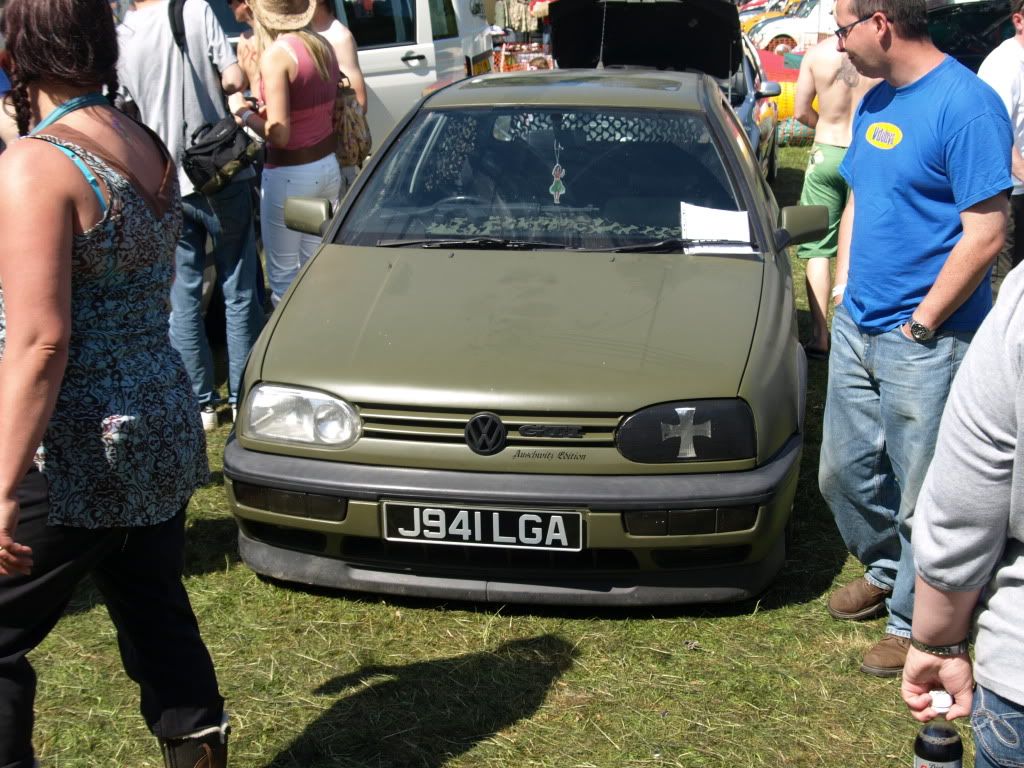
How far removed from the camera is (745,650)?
3.44 m

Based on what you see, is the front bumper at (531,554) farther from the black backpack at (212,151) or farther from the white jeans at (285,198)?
the white jeans at (285,198)

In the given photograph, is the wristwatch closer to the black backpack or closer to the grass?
the grass

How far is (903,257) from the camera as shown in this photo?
3098mm

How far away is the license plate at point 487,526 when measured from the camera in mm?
3291

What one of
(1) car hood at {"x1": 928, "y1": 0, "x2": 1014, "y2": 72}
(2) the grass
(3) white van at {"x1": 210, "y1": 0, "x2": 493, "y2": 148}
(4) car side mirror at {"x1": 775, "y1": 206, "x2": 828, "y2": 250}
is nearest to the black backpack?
(2) the grass

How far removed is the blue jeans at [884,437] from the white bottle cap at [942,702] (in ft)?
4.51

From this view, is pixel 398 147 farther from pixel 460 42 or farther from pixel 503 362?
pixel 460 42

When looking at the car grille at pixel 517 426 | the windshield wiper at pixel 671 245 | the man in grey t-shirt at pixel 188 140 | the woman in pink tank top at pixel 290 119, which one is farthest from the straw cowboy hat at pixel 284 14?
the car grille at pixel 517 426

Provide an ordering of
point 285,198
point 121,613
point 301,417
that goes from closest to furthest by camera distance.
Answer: point 121,613 → point 301,417 → point 285,198

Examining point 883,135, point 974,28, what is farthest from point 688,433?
point 974,28

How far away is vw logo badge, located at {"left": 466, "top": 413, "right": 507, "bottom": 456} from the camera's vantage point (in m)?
3.33

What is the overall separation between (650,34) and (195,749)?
298 inches

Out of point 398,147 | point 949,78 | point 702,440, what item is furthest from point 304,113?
point 949,78

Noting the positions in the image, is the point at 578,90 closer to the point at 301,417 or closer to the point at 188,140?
the point at 188,140
